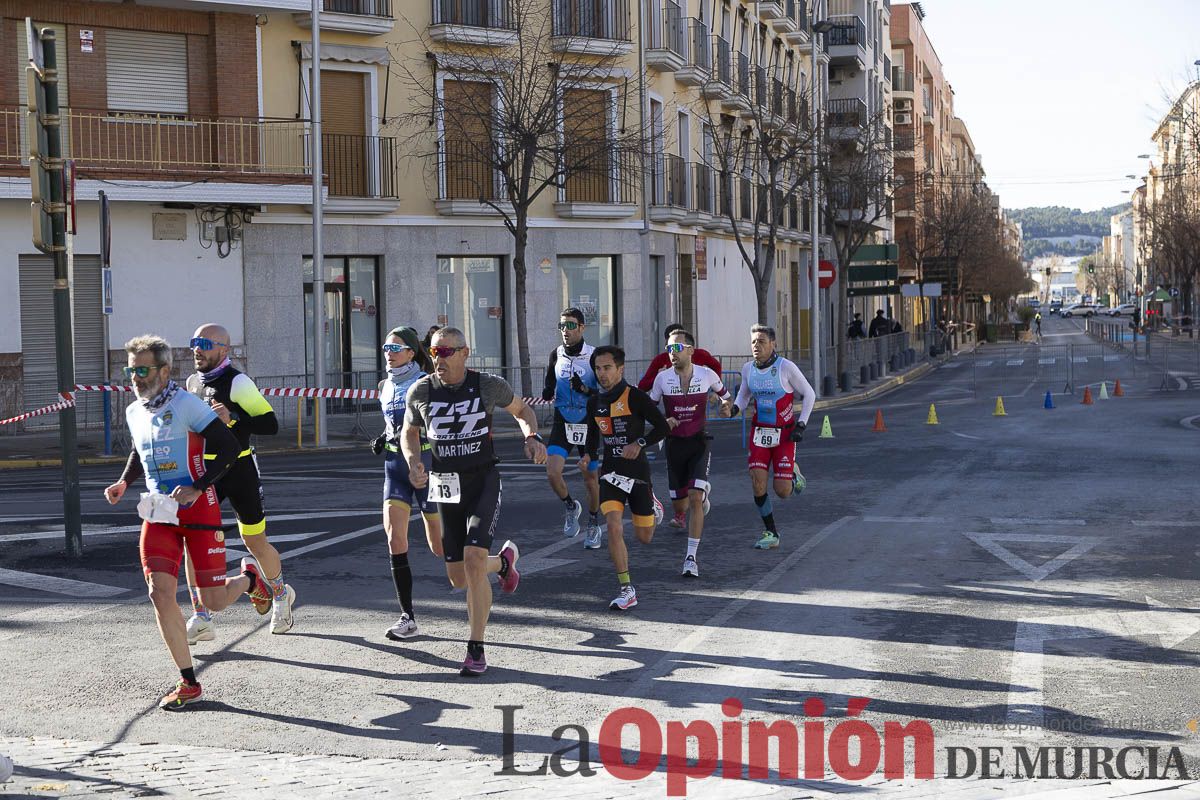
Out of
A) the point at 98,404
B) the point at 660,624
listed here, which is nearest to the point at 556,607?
the point at 660,624

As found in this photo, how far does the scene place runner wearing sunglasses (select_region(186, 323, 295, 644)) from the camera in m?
8.50

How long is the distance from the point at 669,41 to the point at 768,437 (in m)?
26.3

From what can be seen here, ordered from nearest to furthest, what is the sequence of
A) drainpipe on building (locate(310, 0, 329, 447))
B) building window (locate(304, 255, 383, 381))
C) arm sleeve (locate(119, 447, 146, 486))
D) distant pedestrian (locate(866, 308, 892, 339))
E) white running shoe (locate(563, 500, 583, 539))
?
arm sleeve (locate(119, 447, 146, 486)) < white running shoe (locate(563, 500, 583, 539)) < drainpipe on building (locate(310, 0, 329, 447)) < building window (locate(304, 255, 383, 381)) < distant pedestrian (locate(866, 308, 892, 339))

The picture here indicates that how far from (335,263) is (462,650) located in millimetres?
22096

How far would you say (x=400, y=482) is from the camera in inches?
348

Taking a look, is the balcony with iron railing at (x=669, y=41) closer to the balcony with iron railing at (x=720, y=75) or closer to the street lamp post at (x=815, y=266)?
the balcony with iron railing at (x=720, y=75)

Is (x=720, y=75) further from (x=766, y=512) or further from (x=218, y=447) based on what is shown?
(x=218, y=447)

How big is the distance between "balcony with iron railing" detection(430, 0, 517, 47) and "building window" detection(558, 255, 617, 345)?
5204mm

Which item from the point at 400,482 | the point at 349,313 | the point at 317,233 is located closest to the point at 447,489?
the point at 400,482

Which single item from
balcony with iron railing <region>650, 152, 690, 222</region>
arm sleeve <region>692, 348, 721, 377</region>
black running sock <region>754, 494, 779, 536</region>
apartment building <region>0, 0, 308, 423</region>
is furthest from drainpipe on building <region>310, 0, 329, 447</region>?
black running sock <region>754, 494, 779, 536</region>

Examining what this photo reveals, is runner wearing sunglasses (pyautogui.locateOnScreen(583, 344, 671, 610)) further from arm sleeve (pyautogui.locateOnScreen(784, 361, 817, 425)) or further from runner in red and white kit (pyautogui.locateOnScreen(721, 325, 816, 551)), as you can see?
arm sleeve (pyautogui.locateOnScreen(784, 361, 817, 425))

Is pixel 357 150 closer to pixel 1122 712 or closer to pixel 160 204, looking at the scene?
pixel 160 204

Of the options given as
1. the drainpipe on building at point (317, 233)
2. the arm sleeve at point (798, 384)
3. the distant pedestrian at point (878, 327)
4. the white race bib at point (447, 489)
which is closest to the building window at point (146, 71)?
the drainpipe on building at point (317, 233)

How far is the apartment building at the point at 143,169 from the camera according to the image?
82.2ft
